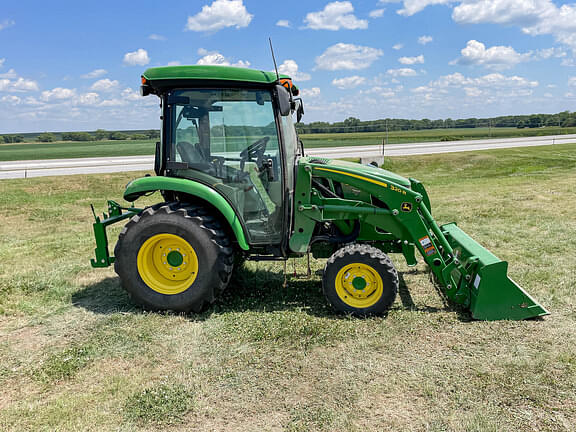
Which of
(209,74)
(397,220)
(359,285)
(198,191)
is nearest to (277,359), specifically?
(359,285)

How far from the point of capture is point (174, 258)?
188 inches

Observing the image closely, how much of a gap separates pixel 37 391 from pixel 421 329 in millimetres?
3335

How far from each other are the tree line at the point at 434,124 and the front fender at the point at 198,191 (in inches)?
1451

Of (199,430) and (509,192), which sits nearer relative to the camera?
(199,430)

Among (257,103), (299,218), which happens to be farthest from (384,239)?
(257,103)

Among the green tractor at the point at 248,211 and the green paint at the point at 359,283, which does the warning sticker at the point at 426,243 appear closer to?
the green tractor at the point at 248,211

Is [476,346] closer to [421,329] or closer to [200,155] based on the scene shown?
[421,329]

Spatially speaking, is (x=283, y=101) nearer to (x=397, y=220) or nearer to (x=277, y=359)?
(x=397, y=220)

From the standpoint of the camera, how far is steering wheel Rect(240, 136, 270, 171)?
4.75 meters

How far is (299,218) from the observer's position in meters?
4.89

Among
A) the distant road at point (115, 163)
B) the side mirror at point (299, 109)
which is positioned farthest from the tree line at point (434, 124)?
the side mirror at point (299, 109)

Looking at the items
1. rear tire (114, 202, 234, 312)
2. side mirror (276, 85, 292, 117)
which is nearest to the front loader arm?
side mirror (276, 85, 292, 117)

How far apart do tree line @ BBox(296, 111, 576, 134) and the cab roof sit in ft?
120

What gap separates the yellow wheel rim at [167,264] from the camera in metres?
4.73
